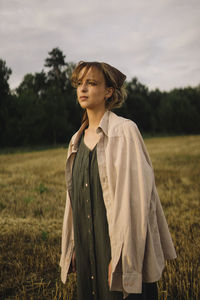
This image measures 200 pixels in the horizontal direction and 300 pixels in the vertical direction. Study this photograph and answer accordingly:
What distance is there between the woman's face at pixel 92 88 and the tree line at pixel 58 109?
79.7 feet

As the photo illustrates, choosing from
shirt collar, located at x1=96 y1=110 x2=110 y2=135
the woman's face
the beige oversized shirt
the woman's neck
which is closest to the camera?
the beige oversized shirt

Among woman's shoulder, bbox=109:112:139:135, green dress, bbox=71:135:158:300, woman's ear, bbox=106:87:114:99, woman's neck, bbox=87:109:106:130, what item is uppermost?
woman's ear, bbox=106:87:114:99

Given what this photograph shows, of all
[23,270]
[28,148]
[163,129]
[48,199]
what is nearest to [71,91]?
[28,148]

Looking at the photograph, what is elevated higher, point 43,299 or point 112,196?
point 112,196

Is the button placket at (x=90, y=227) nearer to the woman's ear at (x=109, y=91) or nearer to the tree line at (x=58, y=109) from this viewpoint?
the woman's ear at (x=109, y=91)

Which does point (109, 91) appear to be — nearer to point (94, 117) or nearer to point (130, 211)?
point (94, 117)

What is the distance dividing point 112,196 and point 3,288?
87.6 inches

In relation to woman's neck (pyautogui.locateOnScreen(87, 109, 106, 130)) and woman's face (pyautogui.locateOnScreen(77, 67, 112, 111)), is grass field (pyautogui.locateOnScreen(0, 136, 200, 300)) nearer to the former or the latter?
woman's neck (pyautogui.locateOnScreen(87, 109, 106, 130))

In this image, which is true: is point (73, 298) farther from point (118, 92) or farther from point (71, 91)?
point (71, 91)

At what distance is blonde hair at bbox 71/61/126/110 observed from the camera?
1.88 m

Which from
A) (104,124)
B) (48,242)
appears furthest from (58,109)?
(104,124)

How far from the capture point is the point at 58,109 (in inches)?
1167

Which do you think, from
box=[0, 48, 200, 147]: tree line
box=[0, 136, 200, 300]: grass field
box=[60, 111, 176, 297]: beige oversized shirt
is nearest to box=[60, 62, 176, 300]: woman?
box=[60, 111, 176, 297]: beige oversized shirt

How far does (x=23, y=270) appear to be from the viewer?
3.19 m
